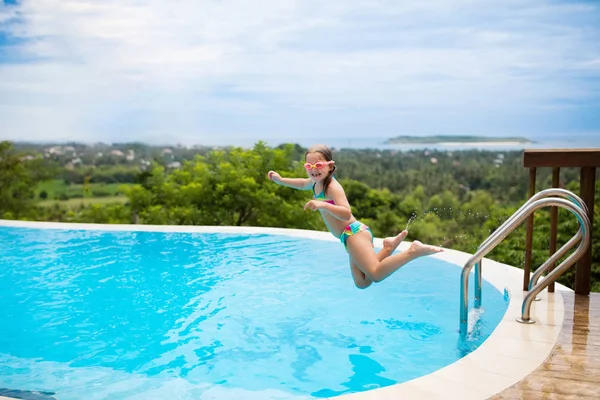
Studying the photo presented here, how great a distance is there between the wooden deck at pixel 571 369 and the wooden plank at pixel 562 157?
3.70 ft

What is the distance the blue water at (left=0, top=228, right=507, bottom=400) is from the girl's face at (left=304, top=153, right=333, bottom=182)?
141 cm

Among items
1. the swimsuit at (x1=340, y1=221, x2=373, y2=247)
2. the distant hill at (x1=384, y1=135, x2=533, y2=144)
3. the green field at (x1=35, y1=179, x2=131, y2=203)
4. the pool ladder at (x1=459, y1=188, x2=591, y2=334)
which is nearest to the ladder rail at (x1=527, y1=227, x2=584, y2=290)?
the pool ladder at (x1=459, y1=188, x2=591, y2=334)

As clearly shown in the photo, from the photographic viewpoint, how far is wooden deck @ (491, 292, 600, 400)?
3.04 m

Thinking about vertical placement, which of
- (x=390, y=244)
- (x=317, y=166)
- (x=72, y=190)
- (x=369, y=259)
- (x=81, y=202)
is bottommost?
(x=81, y=202)

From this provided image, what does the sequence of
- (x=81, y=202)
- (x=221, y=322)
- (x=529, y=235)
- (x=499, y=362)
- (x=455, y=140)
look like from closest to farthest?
(x=499, y=362) < (x=529, y=235) < (x=221, y=322) < (x=81, y=202) < (x=455, y=140)

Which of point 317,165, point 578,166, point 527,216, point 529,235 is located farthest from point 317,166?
point 578,166

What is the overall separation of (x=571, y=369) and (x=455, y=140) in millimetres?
18802

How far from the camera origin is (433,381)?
130 inches

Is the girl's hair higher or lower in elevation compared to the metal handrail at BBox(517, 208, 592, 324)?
higher

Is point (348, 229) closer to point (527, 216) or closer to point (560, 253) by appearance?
point (527, 216)

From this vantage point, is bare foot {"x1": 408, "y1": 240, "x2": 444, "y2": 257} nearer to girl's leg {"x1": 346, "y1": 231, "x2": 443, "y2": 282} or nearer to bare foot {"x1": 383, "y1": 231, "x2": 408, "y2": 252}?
girl's leg {"x1": 346, "y1": 231, "x2": 443, "y2": 282}

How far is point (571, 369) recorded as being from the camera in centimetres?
335

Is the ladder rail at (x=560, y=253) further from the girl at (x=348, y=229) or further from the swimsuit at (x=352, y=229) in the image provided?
the swimsuit at (x=352, y=229)

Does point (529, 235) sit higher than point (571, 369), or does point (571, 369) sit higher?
point (529, 235)
